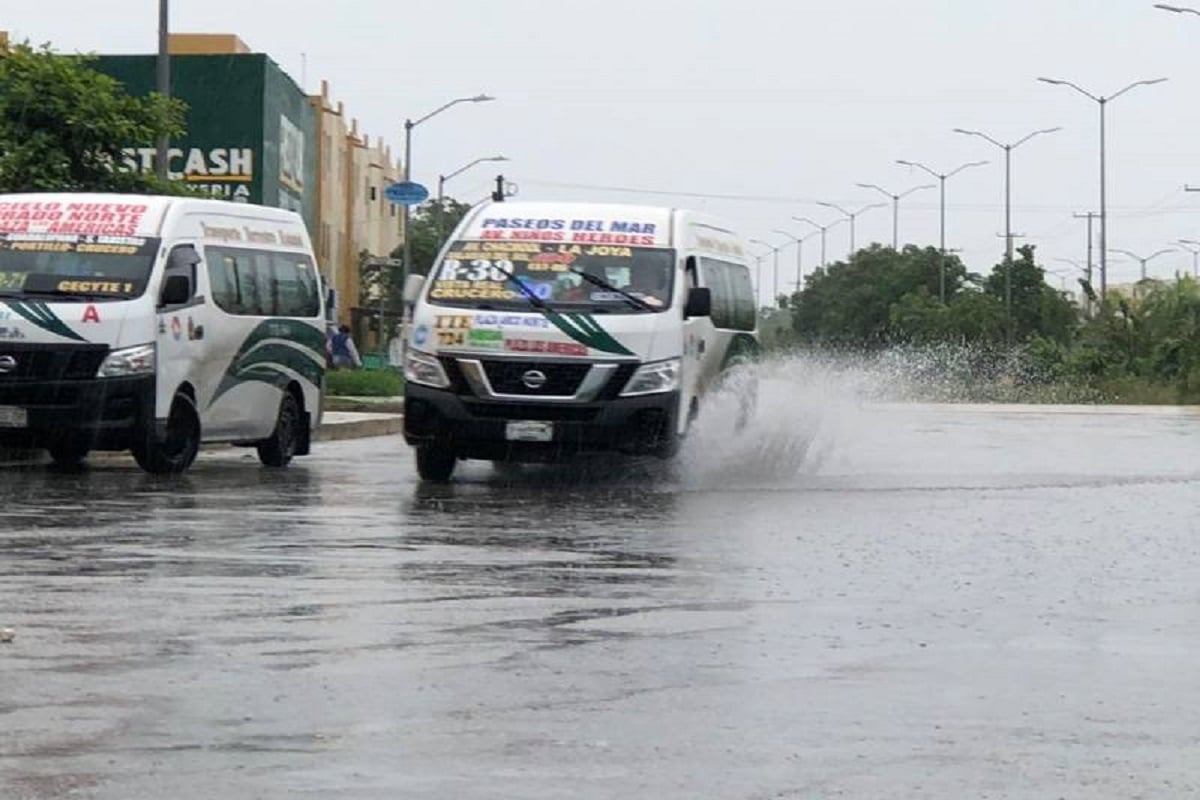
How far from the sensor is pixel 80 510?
17.7 m

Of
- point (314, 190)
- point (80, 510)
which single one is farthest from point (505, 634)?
point (314, 190)

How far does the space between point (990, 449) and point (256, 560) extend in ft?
58.0

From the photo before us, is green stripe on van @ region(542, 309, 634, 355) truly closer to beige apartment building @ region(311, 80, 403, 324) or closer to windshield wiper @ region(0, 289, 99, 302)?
windshield wiper @ region(0, 289, 99, 302)

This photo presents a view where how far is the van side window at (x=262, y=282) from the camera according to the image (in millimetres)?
23281

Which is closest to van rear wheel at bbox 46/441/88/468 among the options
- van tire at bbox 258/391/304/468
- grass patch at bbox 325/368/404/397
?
van tire at bbox 258/391/304/468

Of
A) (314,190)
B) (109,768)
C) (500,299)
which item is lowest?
(109,768)

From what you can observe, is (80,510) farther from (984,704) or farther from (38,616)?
(984,704)

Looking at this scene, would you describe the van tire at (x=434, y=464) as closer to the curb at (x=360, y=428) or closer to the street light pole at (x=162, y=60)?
the curb at (x=360, y=428)

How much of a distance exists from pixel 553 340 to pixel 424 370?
1.08 m

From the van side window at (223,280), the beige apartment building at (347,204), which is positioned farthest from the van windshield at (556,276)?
the beige apartment building at (347,204)

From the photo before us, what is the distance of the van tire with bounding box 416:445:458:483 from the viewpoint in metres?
21.7

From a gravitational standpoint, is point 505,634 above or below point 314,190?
below

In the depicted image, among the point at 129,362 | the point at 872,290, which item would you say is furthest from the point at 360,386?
the point at 872,290

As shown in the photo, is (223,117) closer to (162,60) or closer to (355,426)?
(355,426)
